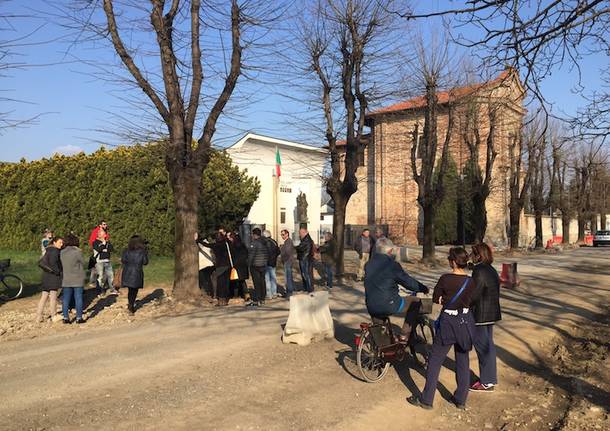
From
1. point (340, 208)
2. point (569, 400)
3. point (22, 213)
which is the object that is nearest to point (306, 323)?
point (569, 400)

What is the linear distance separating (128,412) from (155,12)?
9.09 m

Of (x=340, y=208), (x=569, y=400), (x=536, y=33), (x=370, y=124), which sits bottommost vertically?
(x=569, y=400)

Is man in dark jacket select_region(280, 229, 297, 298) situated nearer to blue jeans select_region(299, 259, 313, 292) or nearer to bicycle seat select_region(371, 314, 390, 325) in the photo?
blue jeans select_region(299, 259, 313, 292)

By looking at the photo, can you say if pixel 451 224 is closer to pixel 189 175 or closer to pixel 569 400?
pixel 189 175

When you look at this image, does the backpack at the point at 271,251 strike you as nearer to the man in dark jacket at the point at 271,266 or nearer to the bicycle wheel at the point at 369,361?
the man in dark jacket at the point at 271,266

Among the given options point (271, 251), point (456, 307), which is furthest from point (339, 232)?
point (456, 307)

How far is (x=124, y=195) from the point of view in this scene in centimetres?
2214

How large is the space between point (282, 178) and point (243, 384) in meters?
25.4

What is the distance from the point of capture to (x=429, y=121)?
75.3 feet

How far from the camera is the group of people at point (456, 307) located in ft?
17.7

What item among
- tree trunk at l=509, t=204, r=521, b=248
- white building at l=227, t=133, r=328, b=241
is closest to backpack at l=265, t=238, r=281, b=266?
white building at l=227, t=133, r=328, b=241

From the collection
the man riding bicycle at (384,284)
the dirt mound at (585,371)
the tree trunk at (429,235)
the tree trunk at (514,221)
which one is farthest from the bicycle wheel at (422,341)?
the tree trunk at (514,221)

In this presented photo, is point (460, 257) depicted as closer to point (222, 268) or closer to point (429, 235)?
point (222, 268)

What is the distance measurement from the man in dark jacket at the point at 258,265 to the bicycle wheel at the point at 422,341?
5.35m
